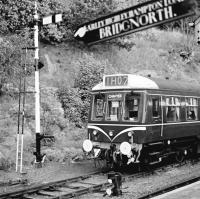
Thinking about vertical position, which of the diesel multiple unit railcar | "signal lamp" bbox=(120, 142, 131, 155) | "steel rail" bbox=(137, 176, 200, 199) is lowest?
"steel rail" bbox=(137, 176, 200, 199)

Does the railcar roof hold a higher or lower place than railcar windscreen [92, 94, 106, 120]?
higher

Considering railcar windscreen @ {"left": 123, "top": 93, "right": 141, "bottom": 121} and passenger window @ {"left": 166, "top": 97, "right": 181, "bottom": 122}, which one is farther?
passenger window @ {"left": 166, "top": 97, "right": 181, "bottom": 122}

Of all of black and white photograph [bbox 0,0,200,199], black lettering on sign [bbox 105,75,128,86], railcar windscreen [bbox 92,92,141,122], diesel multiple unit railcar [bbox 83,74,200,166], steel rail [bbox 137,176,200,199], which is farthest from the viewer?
black lettering on sign [bbox 105,75,128,86]

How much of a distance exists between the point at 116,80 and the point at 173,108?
2.46 meters

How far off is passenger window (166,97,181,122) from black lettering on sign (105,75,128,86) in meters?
1.82

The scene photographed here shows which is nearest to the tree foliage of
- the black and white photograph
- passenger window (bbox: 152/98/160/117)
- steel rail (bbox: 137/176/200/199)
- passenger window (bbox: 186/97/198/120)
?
the black and white photograph

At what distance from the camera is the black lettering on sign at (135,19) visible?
4.66 m

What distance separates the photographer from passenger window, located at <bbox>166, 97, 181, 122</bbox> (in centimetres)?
1316

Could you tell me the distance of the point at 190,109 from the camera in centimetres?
1455

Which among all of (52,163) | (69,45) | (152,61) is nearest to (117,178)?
(52,163)

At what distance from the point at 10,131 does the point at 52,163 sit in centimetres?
284

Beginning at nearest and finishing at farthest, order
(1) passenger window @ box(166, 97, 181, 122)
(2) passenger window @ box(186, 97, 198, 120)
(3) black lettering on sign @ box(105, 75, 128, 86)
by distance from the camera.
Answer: (3) black lettering on sign @ box(105, 75, 128, 86) → (1) passenger window @ box(166, 97, 181, 122) → (2) passenger window @ box(186, 97, 198, 120)

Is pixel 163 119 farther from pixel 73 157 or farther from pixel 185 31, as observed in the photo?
pixel 185 31

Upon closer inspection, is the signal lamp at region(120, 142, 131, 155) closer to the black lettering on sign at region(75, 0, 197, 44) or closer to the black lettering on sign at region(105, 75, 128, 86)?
the black lettering on sign at region(105, 75, 128, 86)
